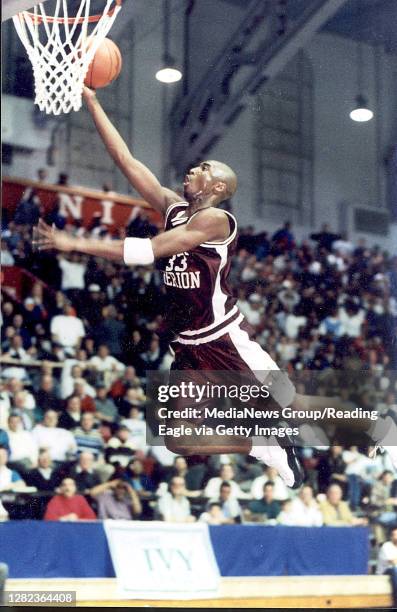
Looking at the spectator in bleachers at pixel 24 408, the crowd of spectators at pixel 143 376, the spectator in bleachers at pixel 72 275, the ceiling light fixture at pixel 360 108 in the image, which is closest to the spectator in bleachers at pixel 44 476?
the crowd of spectators at pixel 143 376

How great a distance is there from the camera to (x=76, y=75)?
527cm

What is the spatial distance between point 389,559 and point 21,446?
6.80ft

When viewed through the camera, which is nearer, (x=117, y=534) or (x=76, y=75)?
(x=76, y=75)

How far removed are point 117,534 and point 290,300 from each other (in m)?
1.55

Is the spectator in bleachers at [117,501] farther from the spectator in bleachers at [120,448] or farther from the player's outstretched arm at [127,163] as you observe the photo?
the player's outstretched arm at [127,163]

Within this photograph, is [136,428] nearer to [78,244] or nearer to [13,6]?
[78,244]

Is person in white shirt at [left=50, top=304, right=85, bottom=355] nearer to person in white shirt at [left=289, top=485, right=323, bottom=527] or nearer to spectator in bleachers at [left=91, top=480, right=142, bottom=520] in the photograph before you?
spectator in bleachers at [left=91, top=480, right=142, bottom=520]

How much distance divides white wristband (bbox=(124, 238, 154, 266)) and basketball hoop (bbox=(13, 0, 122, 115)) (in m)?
0.78

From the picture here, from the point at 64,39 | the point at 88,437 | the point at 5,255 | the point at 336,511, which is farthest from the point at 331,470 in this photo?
the point at 64,39

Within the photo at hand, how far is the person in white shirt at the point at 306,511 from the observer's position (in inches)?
226

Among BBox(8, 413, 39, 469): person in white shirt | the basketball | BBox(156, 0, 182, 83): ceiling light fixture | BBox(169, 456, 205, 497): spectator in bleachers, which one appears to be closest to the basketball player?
the basketball

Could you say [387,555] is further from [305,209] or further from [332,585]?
[305,209]

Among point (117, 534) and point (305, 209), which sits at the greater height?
point (305, 209)

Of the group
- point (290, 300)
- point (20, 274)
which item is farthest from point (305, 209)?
point (20, 274)
